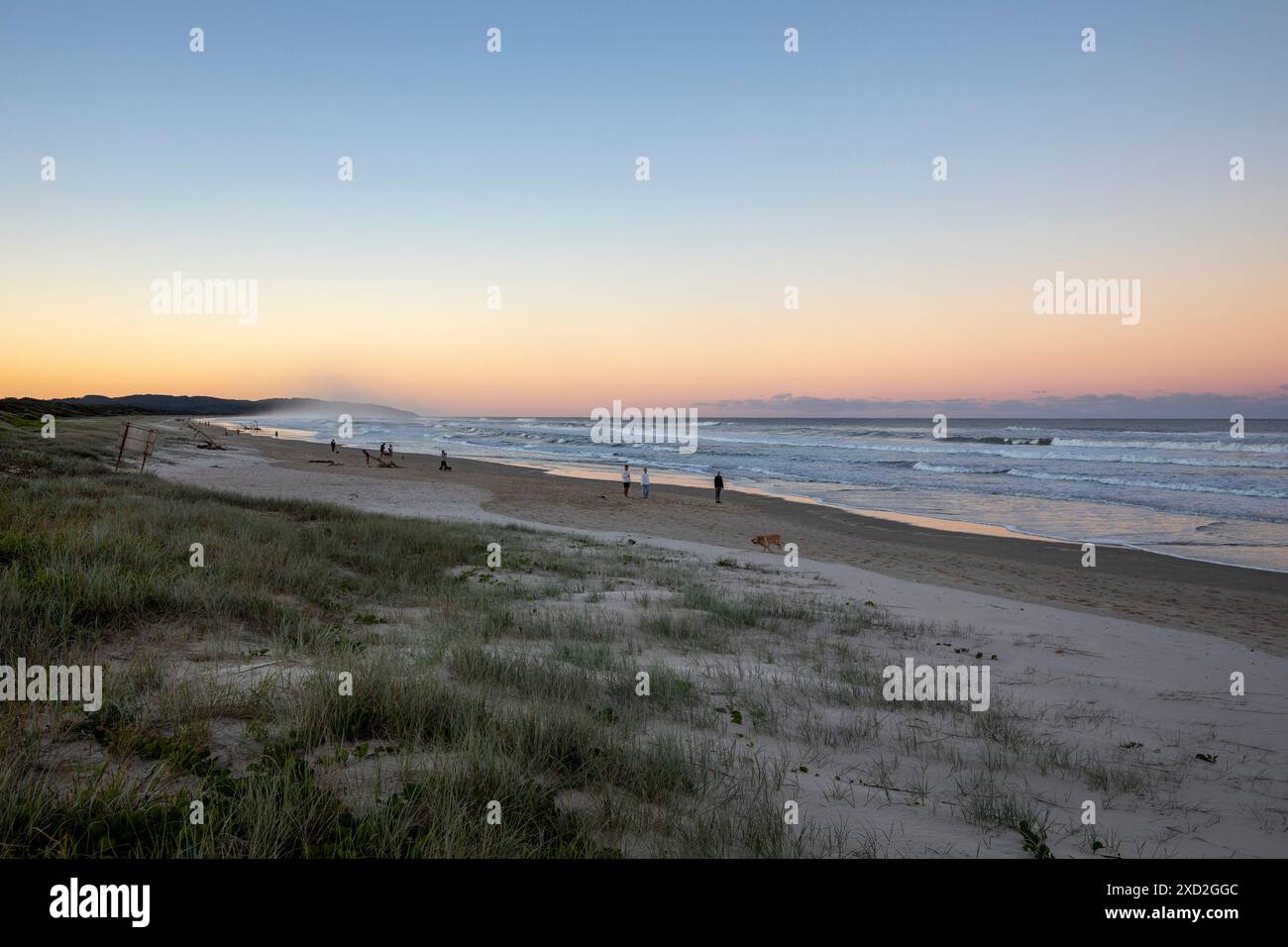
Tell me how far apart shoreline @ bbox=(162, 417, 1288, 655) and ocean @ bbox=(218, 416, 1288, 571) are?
289cm

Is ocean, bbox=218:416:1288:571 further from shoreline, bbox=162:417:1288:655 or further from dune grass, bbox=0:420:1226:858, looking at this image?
dune grass, bbox=0:420:1226:858

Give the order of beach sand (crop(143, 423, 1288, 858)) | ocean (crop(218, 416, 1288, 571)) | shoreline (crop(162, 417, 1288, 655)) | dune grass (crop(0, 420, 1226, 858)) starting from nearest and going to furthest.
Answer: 1. dune grass (crop(0, 420, 1226, 858))
2. beach sand (crop(143, 423, 1288, 858))
3. shoreline (crop(162, 417, 1288, 655))
4. ocean (crop(218, 416, 1288, 571))

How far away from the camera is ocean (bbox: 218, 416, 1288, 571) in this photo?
22344 mm

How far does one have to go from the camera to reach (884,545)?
65.5ft

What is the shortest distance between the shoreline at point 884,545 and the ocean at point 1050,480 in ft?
9.47

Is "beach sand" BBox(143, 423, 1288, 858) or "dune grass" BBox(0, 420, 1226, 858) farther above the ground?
"dune grass" BBox(0, 420, 1226, 858)

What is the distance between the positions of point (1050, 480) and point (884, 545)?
23.9 meters

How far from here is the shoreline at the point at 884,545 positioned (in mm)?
12977

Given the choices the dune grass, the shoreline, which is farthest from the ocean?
the dune grass

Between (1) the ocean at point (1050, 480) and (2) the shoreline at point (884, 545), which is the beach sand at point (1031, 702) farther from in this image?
(1) the ocean at point (1050, 480)
